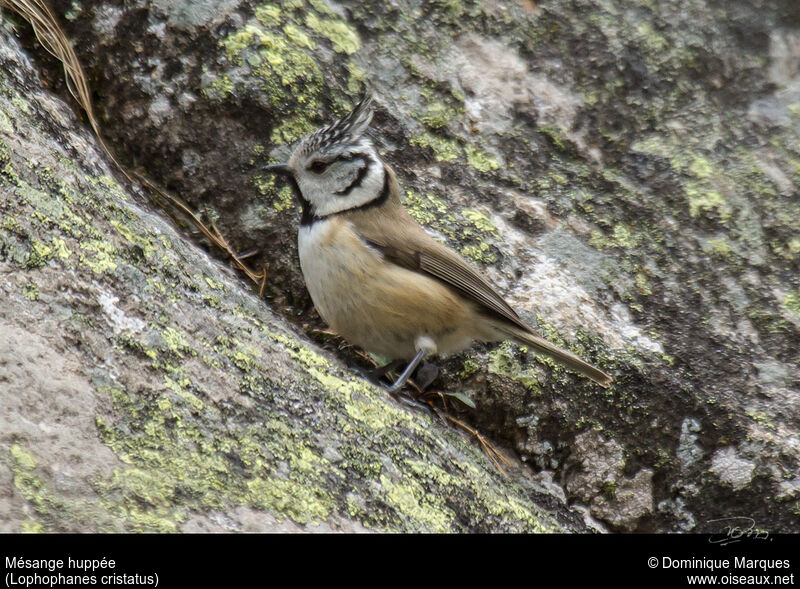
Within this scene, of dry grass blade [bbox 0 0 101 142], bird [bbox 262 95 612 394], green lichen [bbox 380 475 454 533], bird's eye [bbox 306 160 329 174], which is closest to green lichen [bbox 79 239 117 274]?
dry grass blade [bbox 0 0 101 142]

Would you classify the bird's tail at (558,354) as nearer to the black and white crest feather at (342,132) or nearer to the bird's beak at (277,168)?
the black and white crest feather at (342,132)

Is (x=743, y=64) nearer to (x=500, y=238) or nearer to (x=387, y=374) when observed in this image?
(x=500, y=238)

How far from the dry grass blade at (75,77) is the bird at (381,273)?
42 centimetres

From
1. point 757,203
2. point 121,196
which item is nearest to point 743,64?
point 757,203

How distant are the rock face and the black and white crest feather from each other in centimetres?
27

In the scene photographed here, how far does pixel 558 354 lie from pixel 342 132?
1662 mm

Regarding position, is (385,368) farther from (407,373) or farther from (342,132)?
(342,132)

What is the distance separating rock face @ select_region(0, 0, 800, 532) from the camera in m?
2.85

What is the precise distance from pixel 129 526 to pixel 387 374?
2.46 metres

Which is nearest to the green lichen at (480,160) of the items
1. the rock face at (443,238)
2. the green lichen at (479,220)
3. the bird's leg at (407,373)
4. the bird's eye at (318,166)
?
the rock face at (443,238)

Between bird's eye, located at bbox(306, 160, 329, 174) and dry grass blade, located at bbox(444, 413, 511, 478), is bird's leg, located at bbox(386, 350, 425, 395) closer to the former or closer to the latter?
dry grass blade, located at bbox(444, 413, 511, 478)

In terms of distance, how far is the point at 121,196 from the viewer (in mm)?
3873

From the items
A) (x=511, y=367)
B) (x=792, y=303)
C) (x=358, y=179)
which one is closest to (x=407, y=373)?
(x=511, y=367)

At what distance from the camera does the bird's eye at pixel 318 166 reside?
4.63 metres
